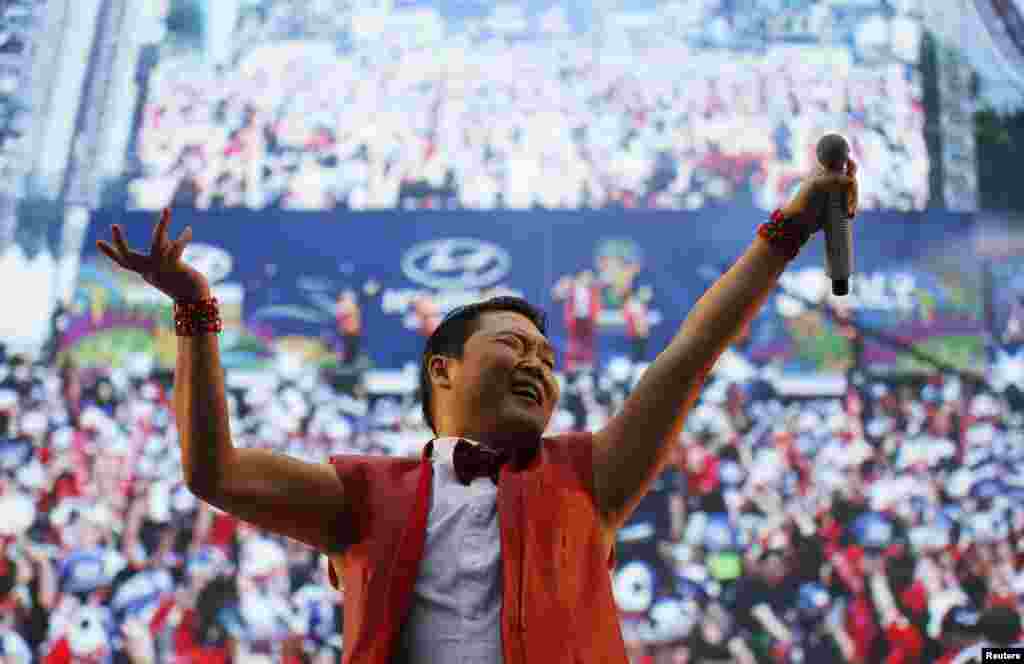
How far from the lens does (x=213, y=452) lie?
1.38 metres

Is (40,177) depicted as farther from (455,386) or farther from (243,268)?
(455,386)

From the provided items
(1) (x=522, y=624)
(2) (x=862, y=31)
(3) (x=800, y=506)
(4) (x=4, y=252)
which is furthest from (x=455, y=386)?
(2) (x=862, y=31)

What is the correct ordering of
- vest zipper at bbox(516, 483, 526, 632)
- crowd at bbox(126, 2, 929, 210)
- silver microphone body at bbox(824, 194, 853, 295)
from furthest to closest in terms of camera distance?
crowd at bbox(126, 2, 929, 210), silver microphone body at bbox(824, 194, 853, 295), vest zipper at bbox(516, 483, 526, 632)

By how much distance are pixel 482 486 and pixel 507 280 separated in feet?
13.3

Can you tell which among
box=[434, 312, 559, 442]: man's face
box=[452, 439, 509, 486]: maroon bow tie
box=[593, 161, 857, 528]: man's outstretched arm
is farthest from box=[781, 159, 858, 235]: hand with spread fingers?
box=[452, 439, 509, 486]: maroon bow tie

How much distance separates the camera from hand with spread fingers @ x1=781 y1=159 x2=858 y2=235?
152cm

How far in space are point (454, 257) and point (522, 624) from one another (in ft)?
14.1

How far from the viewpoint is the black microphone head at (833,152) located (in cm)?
153

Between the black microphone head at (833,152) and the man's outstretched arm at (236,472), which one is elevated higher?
the black microphone head at (833,152)

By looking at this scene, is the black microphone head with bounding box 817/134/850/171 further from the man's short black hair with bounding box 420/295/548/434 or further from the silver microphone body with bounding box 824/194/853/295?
the man's short black hair with bounding box 420/295/548/434

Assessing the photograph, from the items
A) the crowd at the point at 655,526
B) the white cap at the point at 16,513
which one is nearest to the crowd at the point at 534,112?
the crowd at the point at 655,526

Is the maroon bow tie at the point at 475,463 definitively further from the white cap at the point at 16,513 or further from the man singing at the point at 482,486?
the white cap at the point at 16,513

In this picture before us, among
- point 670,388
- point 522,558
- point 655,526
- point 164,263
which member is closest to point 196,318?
point 164,263

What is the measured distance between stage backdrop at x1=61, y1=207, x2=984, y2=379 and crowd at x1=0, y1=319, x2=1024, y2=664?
0.19 meters
